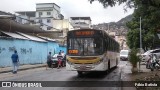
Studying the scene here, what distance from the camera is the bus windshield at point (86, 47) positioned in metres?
21.4

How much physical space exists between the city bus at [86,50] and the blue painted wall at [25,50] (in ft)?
39.4

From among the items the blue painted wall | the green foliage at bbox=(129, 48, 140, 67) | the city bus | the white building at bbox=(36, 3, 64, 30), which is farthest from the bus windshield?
the white building at bbox=(36, 3, 64, 30)

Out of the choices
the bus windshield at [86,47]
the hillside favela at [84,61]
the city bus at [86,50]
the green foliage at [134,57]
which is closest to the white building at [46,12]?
the hillside favela at [84,61]

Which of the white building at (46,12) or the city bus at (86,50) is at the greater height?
the white building at (46,12)

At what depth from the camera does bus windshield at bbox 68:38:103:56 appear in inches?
844

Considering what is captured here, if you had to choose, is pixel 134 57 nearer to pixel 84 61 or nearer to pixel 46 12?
pixel 84 61

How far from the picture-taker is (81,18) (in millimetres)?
150500

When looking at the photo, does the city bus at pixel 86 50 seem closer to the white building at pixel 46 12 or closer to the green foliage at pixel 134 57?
the green foliage at pixel 134 57

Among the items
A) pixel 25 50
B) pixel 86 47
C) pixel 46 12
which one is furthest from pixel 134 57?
pixel 46 12

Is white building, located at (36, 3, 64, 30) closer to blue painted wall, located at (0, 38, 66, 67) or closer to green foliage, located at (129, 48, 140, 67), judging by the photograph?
blue painted wall, located at (0, 38, 66, 67)

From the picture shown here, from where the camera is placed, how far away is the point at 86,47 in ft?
70.5

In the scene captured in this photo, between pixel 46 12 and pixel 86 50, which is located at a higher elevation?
pixel 46 12

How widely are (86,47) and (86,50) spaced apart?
19 cm

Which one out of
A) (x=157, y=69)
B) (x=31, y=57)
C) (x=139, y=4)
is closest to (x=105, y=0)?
(x=139, y=4)
